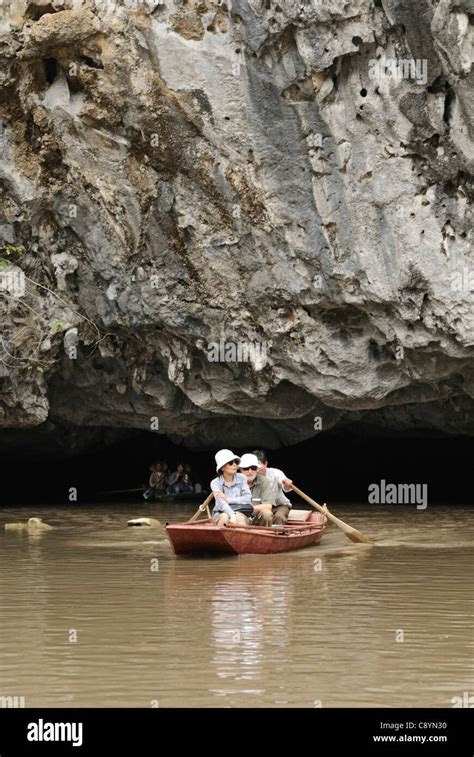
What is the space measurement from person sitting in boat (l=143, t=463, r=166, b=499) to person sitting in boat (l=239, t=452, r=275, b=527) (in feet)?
23.0

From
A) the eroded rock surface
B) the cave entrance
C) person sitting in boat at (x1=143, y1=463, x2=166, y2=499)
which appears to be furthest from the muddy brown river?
the cave entrance

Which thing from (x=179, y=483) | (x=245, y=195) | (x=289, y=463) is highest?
(x=245, y=195)

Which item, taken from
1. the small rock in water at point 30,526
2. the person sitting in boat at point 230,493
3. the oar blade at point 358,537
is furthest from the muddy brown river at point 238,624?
the small rock in water at point 30,526

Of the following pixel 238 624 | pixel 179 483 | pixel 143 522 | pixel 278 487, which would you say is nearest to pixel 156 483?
pixel 179 483

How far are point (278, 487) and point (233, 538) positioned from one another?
1737 mm

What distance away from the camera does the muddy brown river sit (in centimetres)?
600

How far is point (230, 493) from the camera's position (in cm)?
1180

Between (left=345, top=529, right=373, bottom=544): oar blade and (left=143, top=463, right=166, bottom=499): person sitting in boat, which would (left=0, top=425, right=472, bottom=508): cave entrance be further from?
(left=345, top=529, right=373, bottom=544): oar blade

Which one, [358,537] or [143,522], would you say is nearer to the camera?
[358,537]

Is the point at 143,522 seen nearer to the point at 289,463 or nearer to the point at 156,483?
the point at 156,483

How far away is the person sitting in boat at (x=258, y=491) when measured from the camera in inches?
468

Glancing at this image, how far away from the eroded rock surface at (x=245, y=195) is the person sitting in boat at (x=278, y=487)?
1.83 metres
